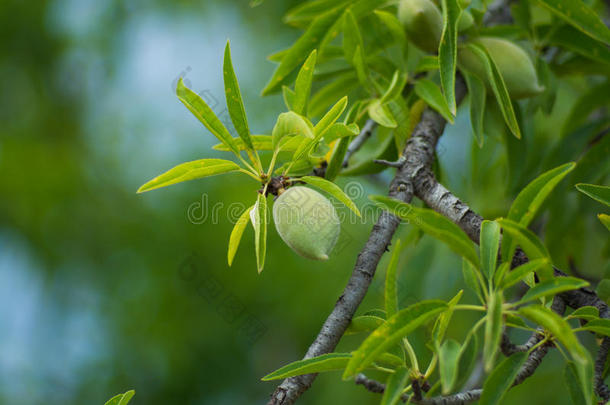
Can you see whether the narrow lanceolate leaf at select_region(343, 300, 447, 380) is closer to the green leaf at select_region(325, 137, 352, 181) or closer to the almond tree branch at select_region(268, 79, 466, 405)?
the almond tree branch at select_region(268, 79, 466, 405)

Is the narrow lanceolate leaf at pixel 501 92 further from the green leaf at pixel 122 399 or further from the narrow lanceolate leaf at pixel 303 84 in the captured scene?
the green leaf at pixel 122 399

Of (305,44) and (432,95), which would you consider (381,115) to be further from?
(305,44)

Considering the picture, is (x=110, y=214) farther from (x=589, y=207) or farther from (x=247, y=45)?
(x=589, y=207)

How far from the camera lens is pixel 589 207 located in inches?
46.5

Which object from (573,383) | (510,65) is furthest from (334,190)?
(510,65)

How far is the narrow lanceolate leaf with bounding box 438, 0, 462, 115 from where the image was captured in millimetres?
783

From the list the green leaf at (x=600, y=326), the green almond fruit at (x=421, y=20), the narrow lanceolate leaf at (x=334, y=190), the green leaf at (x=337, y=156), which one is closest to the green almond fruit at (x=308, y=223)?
the narrow lanceolate leaf at (x=334, y=190)

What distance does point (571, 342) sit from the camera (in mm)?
496

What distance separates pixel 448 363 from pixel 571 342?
0.12 m

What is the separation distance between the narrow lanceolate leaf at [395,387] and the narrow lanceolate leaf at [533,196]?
216 mm

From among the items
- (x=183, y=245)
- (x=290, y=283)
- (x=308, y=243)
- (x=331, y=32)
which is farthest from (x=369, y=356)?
(x=183, y=245)

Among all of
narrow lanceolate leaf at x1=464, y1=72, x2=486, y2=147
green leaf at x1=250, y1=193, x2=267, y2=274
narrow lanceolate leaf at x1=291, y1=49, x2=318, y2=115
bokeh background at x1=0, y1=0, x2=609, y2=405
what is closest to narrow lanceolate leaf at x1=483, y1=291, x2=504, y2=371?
green leaf at x1=250, y1=193, x2=267, y2=274

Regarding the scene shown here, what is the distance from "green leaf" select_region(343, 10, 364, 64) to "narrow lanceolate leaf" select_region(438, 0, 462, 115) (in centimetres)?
16

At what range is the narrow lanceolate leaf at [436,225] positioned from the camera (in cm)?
53
